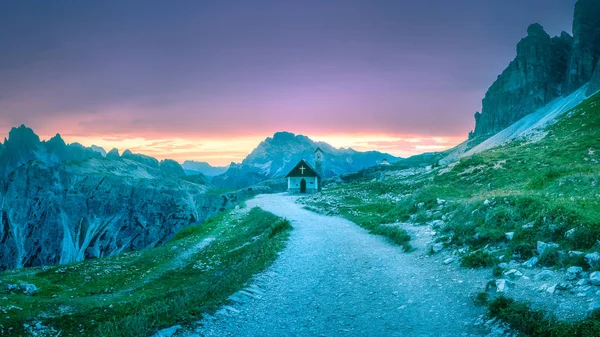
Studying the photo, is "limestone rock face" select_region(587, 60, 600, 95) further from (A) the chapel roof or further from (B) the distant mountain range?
(B) the distant mountain range

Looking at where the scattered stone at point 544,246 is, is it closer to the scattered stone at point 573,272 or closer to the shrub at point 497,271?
the shrub at point 497,271

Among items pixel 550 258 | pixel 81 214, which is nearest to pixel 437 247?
pixel 550 258

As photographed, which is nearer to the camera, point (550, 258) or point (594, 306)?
point (594, 306)

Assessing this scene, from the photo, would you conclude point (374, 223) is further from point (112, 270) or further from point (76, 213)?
point (76, 213)

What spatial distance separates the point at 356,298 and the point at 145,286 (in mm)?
17769

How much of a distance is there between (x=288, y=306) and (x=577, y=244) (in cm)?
1006

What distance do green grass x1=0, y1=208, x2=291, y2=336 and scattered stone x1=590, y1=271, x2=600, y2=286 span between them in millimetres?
10864

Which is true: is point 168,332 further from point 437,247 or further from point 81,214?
point 81,214

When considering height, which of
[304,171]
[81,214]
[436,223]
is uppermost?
[304,171]

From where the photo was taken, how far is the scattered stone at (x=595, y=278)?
29.0 feet

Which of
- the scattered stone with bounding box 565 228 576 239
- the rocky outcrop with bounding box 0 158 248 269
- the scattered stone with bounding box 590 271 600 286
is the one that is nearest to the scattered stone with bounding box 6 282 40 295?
the scattered stone with bounding box 590 271 600 286

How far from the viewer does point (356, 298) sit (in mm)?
11789

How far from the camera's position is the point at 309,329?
31.3 feet

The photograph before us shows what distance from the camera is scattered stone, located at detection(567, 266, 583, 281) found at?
9.56 m
